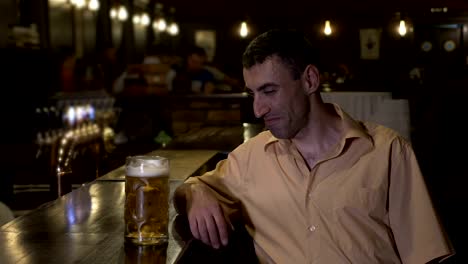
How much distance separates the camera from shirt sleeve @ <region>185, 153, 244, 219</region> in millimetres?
2121

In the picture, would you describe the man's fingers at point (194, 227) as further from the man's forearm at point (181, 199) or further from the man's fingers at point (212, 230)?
the man's forearm at point (181, 199)

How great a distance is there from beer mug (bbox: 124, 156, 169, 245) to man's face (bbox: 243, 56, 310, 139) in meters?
0.45

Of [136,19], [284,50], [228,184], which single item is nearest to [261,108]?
[284,50]

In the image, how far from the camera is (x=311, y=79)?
6.75 ft

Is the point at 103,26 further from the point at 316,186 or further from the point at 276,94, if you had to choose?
the point at 316,186

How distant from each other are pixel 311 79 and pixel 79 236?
33.6 inches

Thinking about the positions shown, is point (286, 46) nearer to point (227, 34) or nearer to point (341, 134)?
point (341, 134)

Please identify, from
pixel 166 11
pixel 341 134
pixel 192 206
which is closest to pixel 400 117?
pixel 341 134

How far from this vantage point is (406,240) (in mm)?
1956

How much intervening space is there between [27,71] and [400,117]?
22.7ft

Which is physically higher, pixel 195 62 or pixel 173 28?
pixel 173 28

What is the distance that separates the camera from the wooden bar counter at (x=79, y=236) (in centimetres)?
152

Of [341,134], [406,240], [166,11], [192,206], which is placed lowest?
[406,240]

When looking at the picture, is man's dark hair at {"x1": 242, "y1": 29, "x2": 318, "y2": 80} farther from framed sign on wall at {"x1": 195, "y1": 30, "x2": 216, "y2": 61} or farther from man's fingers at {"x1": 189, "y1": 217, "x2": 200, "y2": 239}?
framed sign on wall at {"x1": 195, "y1": 30, "x2": 216, "y2": 61}
